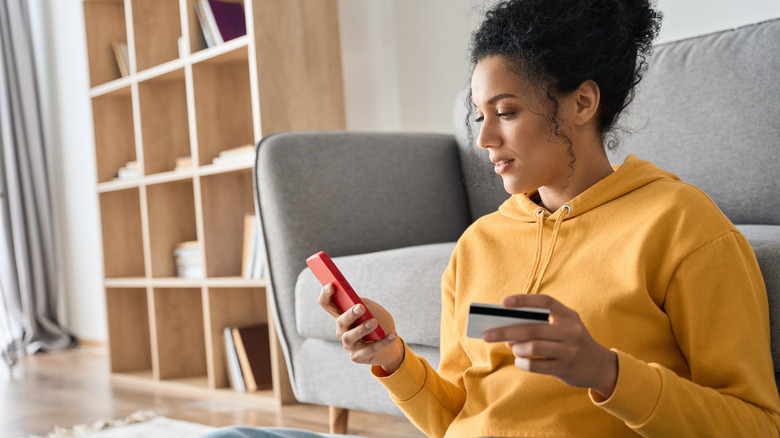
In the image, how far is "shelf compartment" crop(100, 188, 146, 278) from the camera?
123 inches

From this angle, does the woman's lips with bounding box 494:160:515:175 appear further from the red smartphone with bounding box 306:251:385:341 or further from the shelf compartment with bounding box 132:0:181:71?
the shelf compartment with bounding box 132:0:181:71

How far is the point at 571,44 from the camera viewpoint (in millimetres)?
859

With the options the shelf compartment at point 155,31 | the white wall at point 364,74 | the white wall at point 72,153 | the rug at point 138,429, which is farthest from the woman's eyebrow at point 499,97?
the white wall at point 72,153

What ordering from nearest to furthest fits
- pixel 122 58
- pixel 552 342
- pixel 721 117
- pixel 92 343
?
pixel 552 342 < pixel 721 117 < pixel 122 58 < pixel 92 343

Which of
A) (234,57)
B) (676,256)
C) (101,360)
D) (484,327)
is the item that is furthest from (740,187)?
(101,360)

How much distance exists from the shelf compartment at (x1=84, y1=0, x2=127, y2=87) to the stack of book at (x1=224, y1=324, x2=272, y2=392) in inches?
49.7

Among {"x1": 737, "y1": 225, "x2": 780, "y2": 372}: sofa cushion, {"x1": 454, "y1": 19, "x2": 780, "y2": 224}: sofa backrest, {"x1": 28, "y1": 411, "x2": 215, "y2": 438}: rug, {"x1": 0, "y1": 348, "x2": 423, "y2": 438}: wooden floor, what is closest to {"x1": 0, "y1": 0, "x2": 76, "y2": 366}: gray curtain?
{"x1": 0, "y1": 348, "x2": 423, "y2": 438}: wooden floor

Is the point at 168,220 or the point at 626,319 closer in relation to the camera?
the point at 626,319

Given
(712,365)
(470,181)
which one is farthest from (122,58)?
(712,365)

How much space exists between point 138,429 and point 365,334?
4.88ft

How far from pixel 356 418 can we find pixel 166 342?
1.09 meters

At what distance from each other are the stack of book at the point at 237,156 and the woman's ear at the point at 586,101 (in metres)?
1.65

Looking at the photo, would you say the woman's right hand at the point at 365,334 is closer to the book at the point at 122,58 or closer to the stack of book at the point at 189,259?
the stack of book at the point at 189,259

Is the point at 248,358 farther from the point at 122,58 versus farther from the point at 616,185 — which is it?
the point at 616,185
